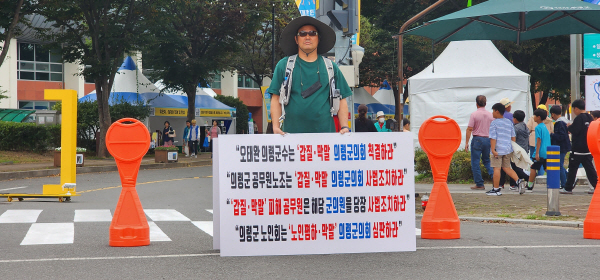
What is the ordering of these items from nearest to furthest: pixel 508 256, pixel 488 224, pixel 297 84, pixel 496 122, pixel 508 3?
pixel 508 256 → pixel 297 84 → pixel 488 224 → pixel 508 3 → pixel 496 122

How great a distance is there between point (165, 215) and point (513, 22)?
7.55m

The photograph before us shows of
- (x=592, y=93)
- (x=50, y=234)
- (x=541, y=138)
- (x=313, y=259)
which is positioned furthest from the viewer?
(x=592, y=93)

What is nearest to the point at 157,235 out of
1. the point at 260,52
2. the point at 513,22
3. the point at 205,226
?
the point at 205,226

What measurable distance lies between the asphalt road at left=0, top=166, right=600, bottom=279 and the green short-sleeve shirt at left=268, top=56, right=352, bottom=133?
1227mm

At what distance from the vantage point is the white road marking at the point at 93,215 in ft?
30.4

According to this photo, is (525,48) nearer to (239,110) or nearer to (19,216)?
(19,216)

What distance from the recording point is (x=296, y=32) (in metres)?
6.58

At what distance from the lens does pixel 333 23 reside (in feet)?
41.5

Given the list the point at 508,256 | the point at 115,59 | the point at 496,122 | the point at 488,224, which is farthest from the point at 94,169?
the point at 508,256

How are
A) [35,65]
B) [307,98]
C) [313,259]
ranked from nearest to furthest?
1. [313,259]
2. [307,98]
3. [35,65]

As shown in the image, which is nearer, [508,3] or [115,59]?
[508,3]

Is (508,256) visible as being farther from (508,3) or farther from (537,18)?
(537,18)

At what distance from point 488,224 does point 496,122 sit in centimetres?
412

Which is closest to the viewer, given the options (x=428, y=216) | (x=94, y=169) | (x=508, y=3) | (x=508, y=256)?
(x=508, y=256)
